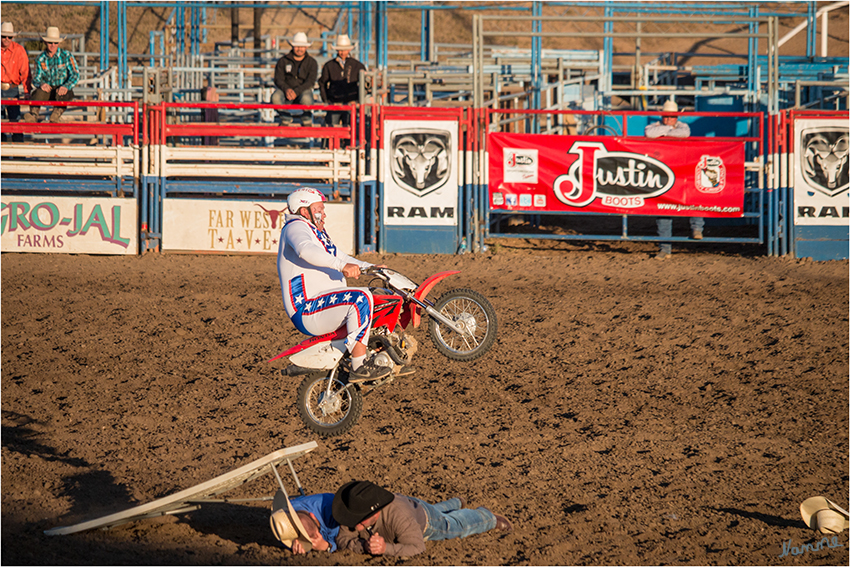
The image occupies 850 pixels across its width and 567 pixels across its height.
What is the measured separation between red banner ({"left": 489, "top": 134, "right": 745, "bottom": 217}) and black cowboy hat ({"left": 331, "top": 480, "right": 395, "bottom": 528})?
28.1 ft

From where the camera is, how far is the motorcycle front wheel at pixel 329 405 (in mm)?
6977

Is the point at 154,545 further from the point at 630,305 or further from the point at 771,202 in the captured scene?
the point at 771,202

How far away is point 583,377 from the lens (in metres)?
9.35

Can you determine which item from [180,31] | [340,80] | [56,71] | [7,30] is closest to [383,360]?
[340,80]

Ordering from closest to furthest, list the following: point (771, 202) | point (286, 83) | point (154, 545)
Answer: point (154, 545) → point (771, 202) → point (286, 83)

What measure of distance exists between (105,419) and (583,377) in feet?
15.8

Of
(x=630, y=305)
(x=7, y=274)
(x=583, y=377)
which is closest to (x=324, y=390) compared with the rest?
(x=583, y=377)

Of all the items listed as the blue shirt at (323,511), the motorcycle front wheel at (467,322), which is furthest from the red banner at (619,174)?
the blue shirt at (323,511)

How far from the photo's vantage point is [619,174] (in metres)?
13.7

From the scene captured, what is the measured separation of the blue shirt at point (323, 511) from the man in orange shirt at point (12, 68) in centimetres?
1163

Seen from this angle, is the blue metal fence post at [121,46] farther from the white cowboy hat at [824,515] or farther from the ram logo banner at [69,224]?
the white cowboy hat at [824,515]

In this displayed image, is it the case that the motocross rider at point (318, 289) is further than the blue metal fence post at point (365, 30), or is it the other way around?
the blue metal fence post at point (365, 30)

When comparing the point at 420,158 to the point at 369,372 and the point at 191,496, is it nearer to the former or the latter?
the point at 369,372

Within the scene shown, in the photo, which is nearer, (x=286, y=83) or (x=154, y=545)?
(x=154, y=545)
